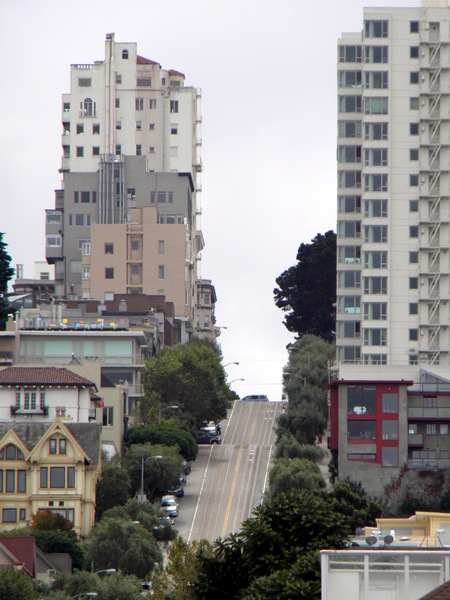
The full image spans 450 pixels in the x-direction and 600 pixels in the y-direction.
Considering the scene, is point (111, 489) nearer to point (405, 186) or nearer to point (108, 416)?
point (108, 416)

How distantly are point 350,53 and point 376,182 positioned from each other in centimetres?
1463

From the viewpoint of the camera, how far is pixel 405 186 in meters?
156

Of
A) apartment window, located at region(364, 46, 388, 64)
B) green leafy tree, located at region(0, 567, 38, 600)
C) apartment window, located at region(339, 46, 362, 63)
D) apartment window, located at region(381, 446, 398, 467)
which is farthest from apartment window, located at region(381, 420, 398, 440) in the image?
green leafy tree, located at region(0, 567, 38, 600)

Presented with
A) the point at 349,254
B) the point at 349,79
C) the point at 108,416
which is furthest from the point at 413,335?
the point at 108,416

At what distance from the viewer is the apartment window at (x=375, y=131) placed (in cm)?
Result: 15600

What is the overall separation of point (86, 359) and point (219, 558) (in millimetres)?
102303

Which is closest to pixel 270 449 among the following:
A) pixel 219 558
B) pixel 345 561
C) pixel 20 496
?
pixel 20 496

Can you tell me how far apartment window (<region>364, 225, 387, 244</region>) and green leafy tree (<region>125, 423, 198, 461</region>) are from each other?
25289 mm

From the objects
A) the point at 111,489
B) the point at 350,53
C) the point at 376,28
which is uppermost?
the point at 376,28

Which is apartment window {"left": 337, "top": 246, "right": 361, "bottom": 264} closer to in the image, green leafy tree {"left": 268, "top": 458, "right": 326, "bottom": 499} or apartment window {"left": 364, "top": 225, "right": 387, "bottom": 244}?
apartment window {"left": 364, "top": 225, "right": 387, "bottom": 244}

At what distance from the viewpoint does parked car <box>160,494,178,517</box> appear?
125562 mm

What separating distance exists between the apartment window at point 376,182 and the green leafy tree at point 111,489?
141ft

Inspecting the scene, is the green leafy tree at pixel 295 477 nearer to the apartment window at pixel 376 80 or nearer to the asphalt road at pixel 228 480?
the asphalt road at pixel 228 480

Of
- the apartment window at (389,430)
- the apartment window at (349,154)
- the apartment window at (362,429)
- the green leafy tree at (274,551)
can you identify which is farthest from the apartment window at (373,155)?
the green leafy tree at (274,551)
